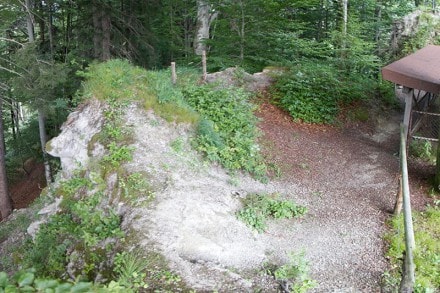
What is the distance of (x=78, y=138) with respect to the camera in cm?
877

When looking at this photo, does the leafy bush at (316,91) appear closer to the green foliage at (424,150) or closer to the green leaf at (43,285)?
the green foliage at (424,150)

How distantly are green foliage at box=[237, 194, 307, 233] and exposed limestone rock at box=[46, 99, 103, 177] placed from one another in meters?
3.60

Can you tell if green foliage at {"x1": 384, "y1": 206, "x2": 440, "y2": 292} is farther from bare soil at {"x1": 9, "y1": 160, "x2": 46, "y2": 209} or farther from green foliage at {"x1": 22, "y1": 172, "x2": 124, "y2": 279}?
bare soil at {"x1": 9, "y1": 160, "x2": 46, "y2": 209}

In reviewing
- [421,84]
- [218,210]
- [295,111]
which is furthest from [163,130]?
[421,84]

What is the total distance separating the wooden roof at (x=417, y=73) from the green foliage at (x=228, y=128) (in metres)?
3.61

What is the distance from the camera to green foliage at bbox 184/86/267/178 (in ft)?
27.6

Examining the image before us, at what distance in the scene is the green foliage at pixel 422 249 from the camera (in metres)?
5.19

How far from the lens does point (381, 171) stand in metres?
8.78

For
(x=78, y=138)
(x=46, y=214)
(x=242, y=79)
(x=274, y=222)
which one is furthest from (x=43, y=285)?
(x=242, y=79)

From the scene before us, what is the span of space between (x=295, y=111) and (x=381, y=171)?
3442mm

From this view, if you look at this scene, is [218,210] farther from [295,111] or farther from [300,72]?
[300,72]

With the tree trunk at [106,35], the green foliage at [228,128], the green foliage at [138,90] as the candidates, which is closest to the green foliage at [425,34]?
the green foliage at [228,128]

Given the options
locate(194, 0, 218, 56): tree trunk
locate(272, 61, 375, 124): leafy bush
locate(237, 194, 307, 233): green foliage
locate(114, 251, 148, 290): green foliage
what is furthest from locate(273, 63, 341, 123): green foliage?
locate(114, 251, 148, 290): green foliage

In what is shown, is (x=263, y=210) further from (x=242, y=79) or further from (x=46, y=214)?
(x=242, y=79)
